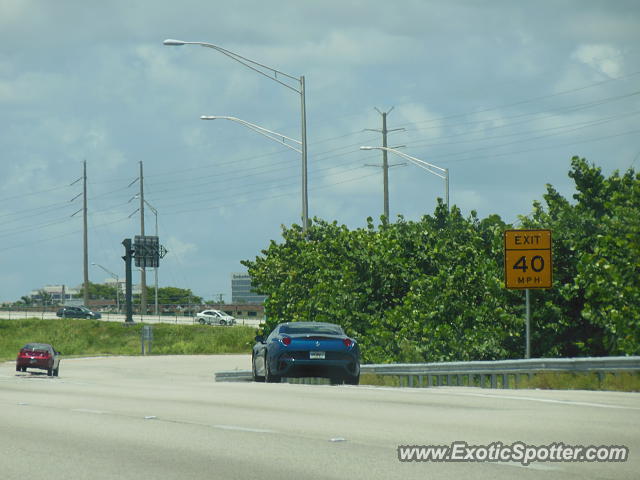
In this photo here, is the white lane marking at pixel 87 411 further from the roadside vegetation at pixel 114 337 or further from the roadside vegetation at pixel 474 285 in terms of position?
the roadside vegetation at pixel 114 337

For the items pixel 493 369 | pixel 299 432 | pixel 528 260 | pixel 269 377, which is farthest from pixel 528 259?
pixel 299 432

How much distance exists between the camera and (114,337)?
101m

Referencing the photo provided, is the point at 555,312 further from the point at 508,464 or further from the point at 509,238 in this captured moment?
the point at 508,464

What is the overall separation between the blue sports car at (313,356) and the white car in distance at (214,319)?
3408 inches

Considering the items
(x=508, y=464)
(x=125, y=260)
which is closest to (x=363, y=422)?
(x=508, y=464)

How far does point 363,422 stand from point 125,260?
326 ft

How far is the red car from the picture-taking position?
50.6m

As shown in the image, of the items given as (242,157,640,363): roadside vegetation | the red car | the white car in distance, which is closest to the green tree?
(242,157,640,363): roadside vegetation

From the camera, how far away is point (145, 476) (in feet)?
32.1

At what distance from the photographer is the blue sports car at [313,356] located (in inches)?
974

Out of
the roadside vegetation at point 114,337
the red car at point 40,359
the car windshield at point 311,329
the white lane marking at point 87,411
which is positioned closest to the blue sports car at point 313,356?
the car windshield at point 311,329

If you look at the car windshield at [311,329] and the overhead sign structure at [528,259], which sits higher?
the overhead sign structure at [528,259]

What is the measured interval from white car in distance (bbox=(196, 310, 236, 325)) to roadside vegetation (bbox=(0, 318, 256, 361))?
10.0m

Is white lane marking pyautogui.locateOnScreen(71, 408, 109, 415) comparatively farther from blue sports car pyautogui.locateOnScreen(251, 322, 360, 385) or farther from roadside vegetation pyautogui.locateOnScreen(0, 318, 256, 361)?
roadside vegetation pyautogui.locateOnScreen(0, 318, 256, 361)
